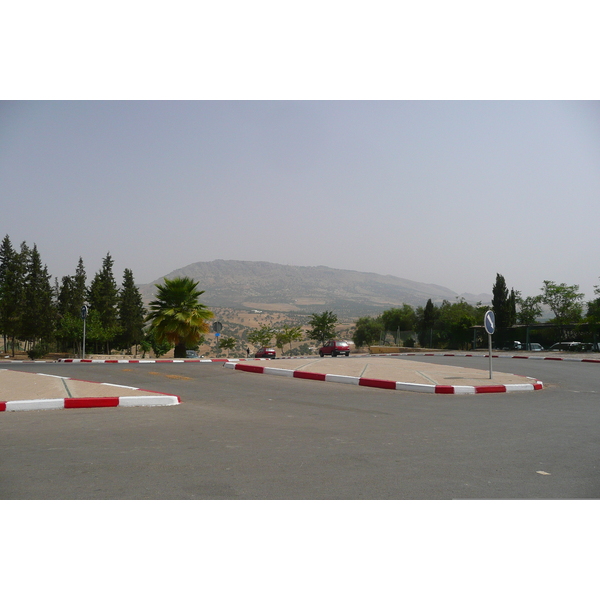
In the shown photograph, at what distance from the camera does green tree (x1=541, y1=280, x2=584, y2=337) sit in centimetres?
3856

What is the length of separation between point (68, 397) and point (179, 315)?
19.5m

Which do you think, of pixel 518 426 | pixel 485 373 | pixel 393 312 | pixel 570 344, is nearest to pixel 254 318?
pixel 393 312

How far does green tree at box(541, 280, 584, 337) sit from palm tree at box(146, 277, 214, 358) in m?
26.4

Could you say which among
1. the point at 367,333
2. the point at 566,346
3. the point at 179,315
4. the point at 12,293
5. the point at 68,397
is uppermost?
the point at 12,293

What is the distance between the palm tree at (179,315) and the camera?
29.5 metres

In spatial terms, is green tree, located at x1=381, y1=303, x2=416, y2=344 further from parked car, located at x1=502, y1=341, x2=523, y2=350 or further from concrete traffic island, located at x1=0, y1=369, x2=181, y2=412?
concrete traffic island, located at x1=0, y1=369, x2=181, y2=412

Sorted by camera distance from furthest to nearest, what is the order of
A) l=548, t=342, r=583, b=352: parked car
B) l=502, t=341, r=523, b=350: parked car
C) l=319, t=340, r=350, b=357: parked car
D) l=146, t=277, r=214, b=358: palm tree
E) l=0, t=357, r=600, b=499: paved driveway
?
l=502, t=341, r=523, b=350: parked car → l=319, t=340, r=350, b=357: parked car → l=548, t=342, r=583, b=352: parked car → l=146, t=277, r=214, b=358: palm tree → l=0, t=357, r=600, b=499: paved driveway

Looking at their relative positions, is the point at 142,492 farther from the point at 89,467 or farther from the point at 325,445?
the point at 325,445

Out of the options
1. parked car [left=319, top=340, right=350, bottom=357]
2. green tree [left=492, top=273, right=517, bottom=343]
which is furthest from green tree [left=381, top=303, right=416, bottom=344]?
parked car [left=319, top=340, right=350, bottom=357]

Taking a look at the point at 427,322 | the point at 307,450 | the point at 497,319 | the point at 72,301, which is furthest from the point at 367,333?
the point at 307,450

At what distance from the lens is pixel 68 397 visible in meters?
9.95

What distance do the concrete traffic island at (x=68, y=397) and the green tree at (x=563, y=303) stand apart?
1391 inches

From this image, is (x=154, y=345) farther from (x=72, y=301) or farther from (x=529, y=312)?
(x=529, y=312)

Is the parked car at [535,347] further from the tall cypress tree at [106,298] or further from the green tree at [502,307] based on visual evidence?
the tall cypress tree at [106,298]
